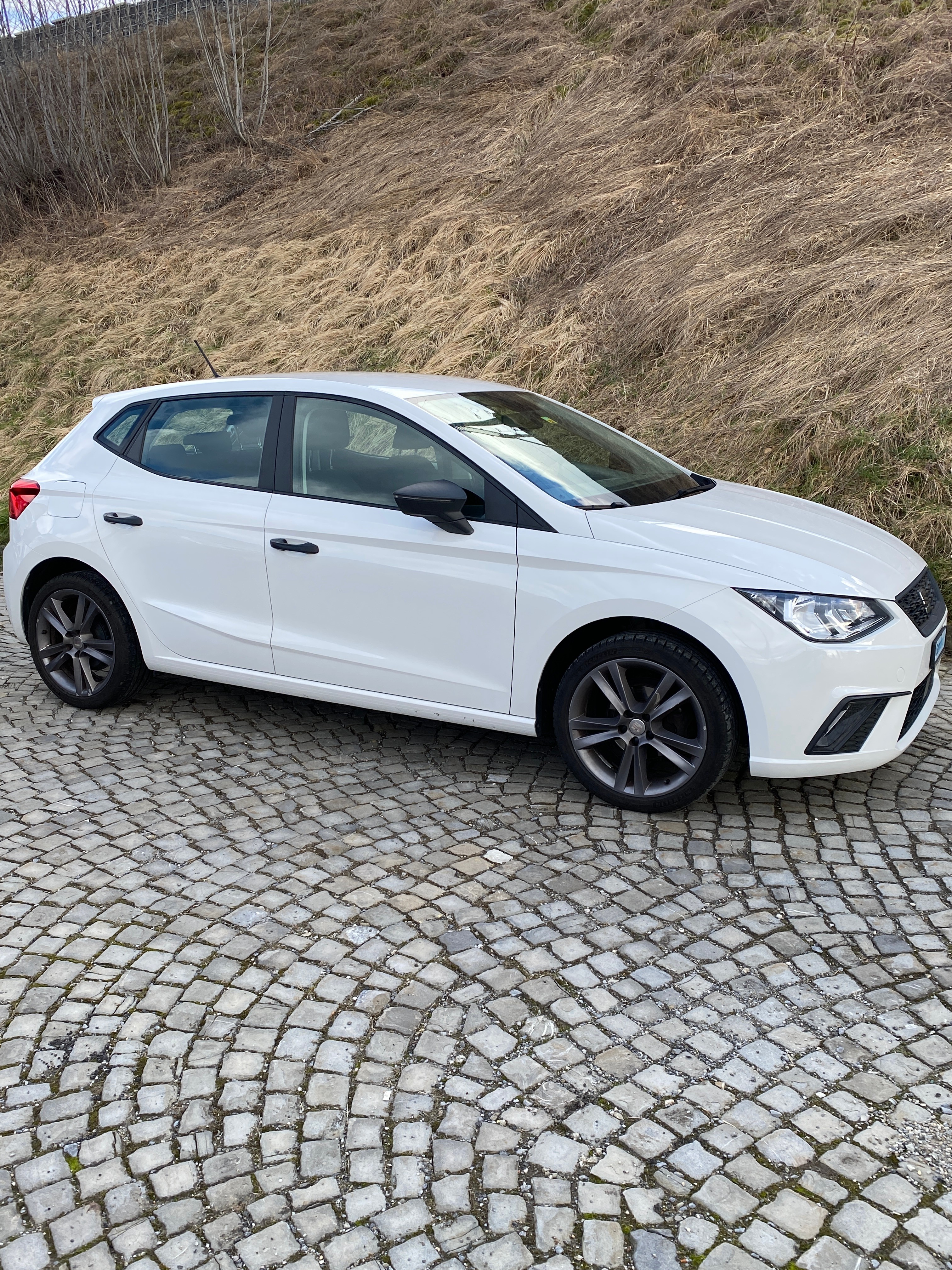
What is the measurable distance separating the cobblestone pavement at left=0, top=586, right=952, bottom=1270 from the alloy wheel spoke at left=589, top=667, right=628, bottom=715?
46 cm

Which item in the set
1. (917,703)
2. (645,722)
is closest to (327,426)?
(645,722)

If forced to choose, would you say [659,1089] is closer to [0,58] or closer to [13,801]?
[13,801]

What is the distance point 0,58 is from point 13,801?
1868cm

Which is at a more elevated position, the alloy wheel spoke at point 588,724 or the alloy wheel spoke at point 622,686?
the alloy wheel spoke at point 622,686

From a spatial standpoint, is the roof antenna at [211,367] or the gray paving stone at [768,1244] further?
the roof antenna at [211,367]

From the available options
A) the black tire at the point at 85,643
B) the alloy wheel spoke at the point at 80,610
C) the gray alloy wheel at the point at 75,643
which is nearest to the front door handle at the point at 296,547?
the black tire at the point at 85,643

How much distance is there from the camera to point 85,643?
562 cm

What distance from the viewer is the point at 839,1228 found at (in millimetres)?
2342

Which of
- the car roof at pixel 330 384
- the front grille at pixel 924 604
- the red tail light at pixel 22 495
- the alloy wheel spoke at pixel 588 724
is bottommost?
the alloy wheel spoke at pixel 588 724

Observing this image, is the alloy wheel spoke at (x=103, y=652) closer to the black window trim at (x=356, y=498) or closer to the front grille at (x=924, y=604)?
the black window trim at (x=356, y=498)

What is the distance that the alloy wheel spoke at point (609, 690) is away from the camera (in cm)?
424

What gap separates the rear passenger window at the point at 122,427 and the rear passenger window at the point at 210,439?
0.11m

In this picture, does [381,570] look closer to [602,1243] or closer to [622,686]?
[622,686]

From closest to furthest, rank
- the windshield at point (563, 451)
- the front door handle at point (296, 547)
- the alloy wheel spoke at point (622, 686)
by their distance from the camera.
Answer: the alloy wheel spoke at point (622, 686) < the windshield at point (563, 451) < the front door handle at point (296, 547)
